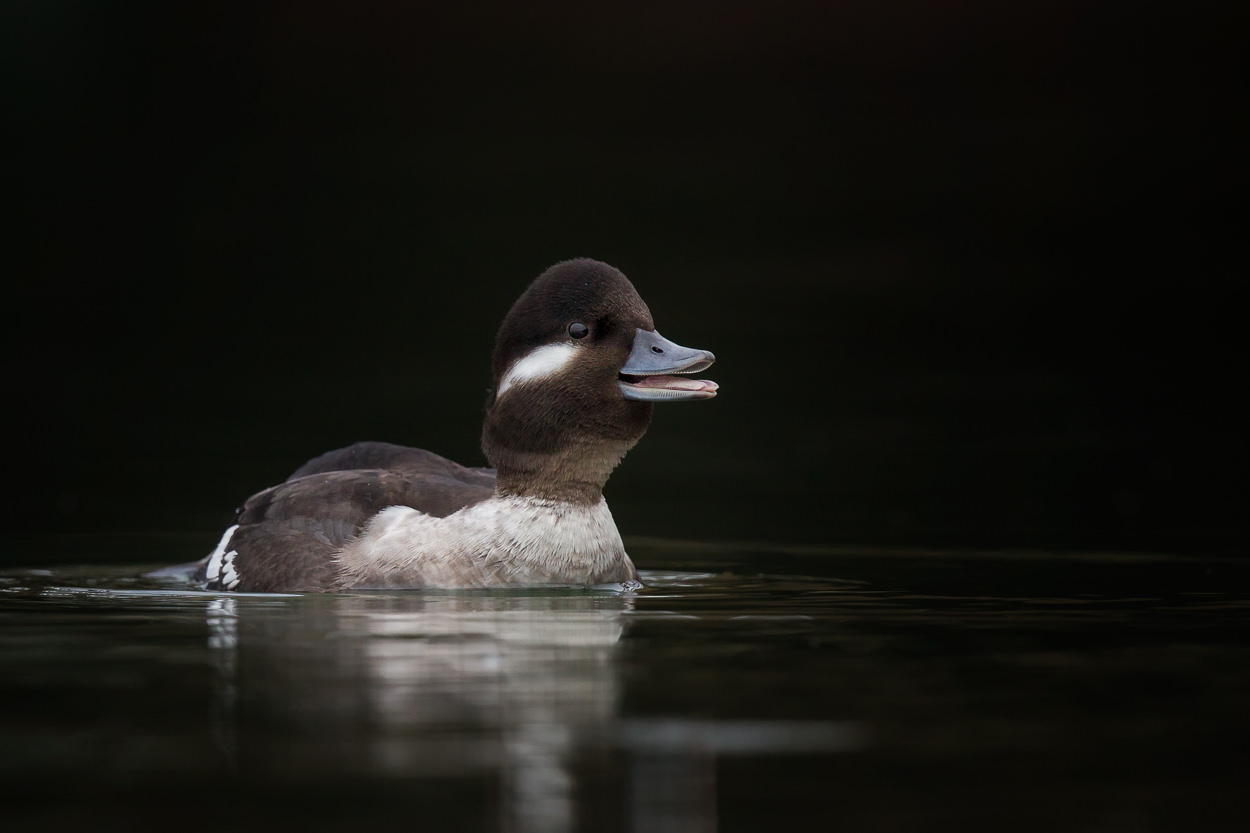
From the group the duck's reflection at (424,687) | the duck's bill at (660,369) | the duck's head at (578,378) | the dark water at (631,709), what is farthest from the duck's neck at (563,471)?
the duck's reflection at (424,687)

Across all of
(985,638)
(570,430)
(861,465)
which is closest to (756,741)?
(985,638)

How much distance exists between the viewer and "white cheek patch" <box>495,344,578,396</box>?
7754 mm

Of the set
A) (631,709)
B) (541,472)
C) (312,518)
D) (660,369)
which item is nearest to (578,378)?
(660,369)

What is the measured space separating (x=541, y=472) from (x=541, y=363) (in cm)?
47

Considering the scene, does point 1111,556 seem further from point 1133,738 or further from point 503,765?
point 503,765

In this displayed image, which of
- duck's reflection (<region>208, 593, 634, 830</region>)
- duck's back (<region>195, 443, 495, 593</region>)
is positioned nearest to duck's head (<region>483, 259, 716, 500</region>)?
duck's back (<region>195, 443, 495, 593</region>)

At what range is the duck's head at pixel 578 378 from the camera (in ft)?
25.3

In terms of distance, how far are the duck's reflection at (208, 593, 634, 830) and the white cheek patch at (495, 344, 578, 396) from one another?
0.99m

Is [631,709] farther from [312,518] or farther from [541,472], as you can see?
[312,518]

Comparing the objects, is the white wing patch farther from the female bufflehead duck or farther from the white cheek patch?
the white cheek patch

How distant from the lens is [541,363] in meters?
7.79

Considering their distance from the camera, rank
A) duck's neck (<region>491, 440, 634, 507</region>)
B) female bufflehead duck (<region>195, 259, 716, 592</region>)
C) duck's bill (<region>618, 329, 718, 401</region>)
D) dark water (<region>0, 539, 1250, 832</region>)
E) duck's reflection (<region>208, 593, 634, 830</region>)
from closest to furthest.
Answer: dark water (<region>0, 539, 1250, 832</region>) → duck's reflection (<region>208, 593, 634, 830</region>) → duck's bill (<region>618, 329, 718, 401</region>) → female bufflehead duck (<region>195, 259, 716, 592</region>) → duck's neck (<region>491, 440, 634, 507</region>)

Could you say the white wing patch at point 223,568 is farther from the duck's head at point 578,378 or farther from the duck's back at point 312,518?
the duck's head at point 578,378

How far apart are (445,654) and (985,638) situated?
1.89 metres
